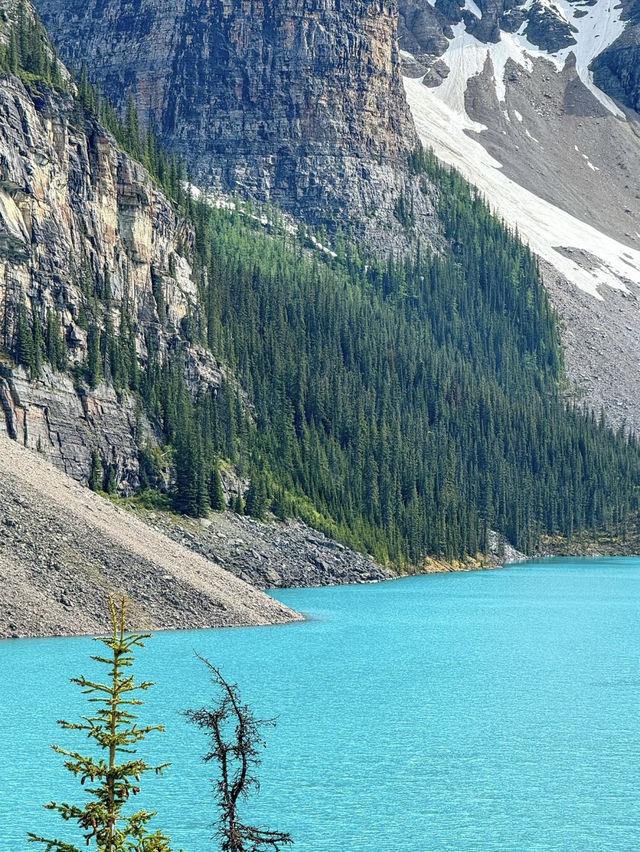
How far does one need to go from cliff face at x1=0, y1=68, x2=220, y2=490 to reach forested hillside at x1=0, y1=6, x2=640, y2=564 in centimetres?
98

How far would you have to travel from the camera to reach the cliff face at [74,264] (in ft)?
364

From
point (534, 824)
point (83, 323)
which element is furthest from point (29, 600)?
point (83, 323)

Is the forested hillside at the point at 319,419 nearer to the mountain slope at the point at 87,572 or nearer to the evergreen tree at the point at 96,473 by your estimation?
the evergreen tree at the point at 96,473

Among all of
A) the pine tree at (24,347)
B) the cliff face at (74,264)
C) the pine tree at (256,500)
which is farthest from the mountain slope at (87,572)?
the pine tree at (256,500)

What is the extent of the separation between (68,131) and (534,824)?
9812 cm

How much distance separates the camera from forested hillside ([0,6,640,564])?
124 m

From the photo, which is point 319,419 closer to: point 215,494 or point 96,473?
point 215,494

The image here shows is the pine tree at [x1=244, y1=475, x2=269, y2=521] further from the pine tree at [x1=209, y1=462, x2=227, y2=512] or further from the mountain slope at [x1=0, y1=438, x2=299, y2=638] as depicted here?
the mountain slope at [x1=0, y1=438, x2=299, y2=638]

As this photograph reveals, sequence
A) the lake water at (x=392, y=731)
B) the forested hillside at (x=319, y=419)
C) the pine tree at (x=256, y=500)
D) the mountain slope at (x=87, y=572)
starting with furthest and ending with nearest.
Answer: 1. the forested hillside at (x=319, y=419)
2. the pine tree at (x=256, y=500)
3. the mountain slope at (x=87, y=572)
4. the lake water at (x=392, y=731)

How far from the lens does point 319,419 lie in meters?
160

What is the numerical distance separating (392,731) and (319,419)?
352 ft

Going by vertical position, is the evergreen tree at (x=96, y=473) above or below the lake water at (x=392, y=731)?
below

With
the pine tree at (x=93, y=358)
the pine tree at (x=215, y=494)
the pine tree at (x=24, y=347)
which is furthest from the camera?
the pine tree at (x=215, y=494)

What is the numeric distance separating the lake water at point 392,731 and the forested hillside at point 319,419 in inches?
1539
